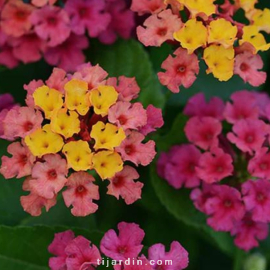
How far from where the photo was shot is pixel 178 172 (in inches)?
40.3

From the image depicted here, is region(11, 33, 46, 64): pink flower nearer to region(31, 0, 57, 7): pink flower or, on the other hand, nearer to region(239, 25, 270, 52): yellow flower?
region(31, 0, 57, 7): pink flower

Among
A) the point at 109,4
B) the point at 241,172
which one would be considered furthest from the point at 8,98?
the point at 241,172

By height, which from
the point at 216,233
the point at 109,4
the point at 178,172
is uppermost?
the point at 109,4

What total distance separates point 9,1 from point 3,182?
10.2 inches

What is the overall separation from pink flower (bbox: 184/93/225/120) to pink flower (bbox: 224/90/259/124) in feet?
0.10

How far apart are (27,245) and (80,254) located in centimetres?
14

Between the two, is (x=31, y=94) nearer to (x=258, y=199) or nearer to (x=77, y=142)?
(x=77, y=142)

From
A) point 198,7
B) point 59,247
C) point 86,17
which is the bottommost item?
point 59,247

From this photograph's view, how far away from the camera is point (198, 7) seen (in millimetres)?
873

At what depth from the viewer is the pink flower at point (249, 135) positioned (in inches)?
37.1

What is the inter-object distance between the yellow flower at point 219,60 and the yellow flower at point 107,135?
144 mm

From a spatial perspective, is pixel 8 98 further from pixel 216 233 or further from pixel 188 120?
pixel 216 233

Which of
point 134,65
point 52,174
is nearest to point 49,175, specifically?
point 52,174

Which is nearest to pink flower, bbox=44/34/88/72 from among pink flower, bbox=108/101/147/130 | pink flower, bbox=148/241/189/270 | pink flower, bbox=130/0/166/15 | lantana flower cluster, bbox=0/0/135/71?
lantana flower cluster, bbox=0/0/135/71
